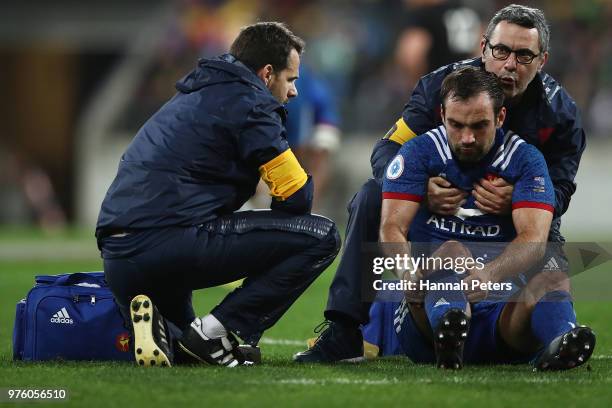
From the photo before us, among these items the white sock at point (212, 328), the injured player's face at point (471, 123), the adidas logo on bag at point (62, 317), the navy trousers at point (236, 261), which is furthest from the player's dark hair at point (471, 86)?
the adidas logo on bag at point (62, 317)

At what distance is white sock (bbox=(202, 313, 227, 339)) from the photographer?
5.02 metres

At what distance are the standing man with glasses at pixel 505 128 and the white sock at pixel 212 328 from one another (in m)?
0.39

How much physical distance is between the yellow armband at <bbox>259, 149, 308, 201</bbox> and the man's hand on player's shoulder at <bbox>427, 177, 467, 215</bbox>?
20.7 inches

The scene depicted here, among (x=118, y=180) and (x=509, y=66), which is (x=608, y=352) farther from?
(x=118, y=180)

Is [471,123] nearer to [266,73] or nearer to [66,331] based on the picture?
[266,73]

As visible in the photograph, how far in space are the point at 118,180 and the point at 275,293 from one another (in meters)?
0.81

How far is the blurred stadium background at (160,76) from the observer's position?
16.8 metres

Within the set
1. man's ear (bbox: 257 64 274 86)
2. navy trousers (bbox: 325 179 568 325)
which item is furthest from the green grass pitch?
man's ear (bbox: 257 64 274 86)

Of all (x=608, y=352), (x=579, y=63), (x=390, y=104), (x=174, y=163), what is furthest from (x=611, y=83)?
(x=174, y=163)

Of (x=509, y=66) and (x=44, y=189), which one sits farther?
(x=44, y=189)

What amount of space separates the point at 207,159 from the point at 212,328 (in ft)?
2.27

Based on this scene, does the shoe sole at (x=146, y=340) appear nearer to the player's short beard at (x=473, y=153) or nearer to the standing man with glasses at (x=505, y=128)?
the standing man with glasses at (x=505, y=128)

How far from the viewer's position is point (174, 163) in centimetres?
502

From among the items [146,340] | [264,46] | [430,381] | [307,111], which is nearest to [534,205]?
[430,381]
